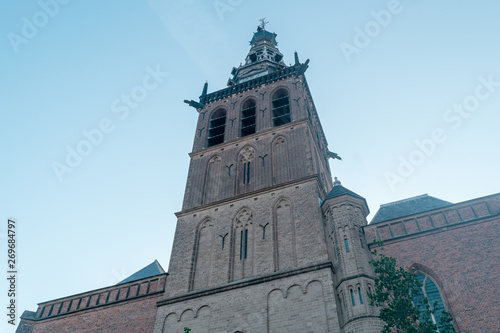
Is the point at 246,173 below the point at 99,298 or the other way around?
the other way around

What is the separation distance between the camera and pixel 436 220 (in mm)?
18703

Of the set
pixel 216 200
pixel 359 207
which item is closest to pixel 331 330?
pixel 359 207

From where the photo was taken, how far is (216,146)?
29.1 metres

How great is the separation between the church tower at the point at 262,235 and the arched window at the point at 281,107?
8 cm

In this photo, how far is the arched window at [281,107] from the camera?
3035 centimetres

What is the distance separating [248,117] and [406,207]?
13.1m

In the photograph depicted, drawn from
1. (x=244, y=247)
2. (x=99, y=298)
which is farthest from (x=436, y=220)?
(x=99, y=298)

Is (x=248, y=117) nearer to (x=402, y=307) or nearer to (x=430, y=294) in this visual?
(x=430, y=294)

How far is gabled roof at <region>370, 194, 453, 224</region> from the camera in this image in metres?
22.0

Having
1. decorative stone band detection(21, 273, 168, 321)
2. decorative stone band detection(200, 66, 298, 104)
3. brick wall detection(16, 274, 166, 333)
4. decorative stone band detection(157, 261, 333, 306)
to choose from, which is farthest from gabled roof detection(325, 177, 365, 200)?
decorative stone band detection(200, 66, 298, 104)

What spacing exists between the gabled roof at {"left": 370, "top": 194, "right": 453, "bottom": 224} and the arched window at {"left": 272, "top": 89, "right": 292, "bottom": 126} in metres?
9.78

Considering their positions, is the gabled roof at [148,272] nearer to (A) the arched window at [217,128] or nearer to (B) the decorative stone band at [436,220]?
(A) the arched window at [217,128]

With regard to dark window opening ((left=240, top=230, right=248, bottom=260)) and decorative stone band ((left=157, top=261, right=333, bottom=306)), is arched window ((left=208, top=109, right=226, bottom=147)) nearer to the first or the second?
dark window opening ((left=240, top=230, right=248, bottom=260))

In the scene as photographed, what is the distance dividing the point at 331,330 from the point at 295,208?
23.4ft
